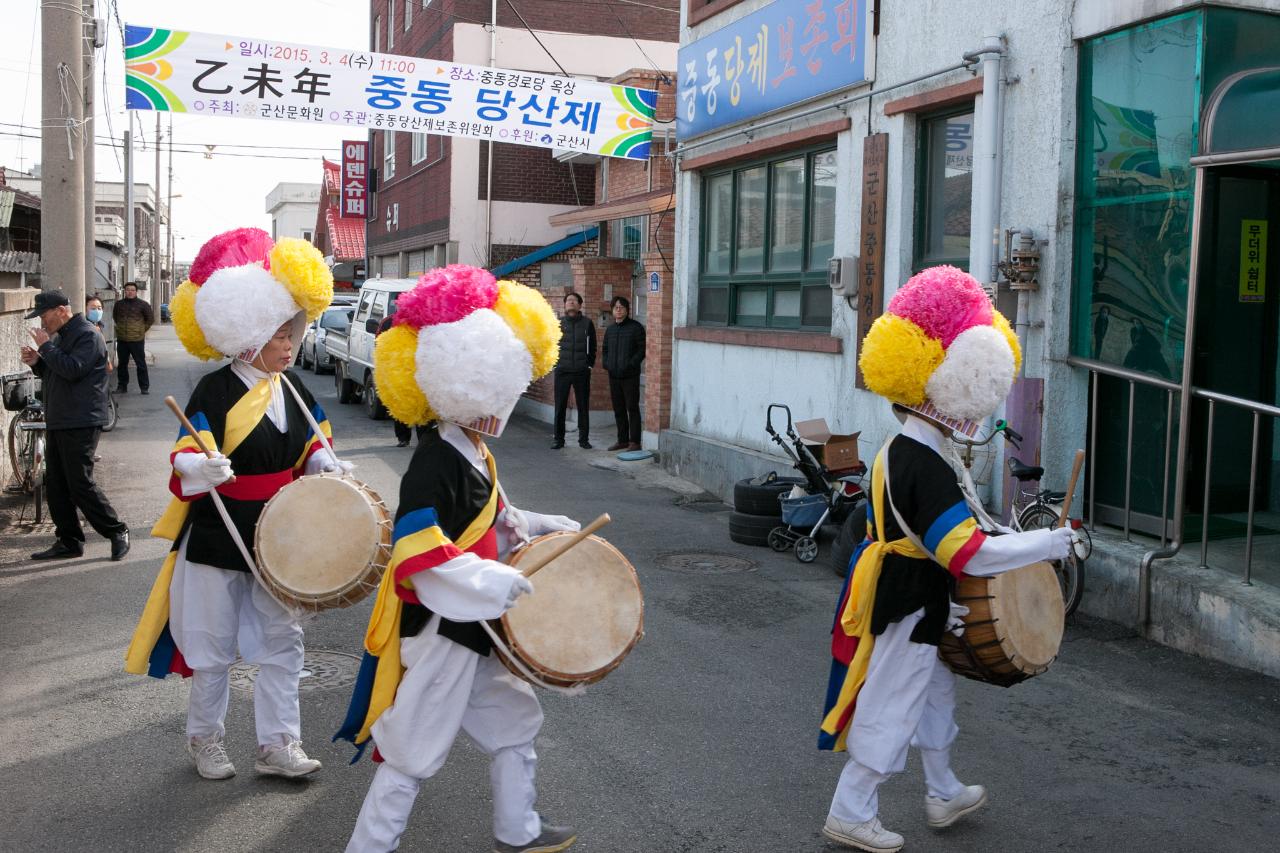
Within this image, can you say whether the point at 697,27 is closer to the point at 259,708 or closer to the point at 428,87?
the point at 428,87

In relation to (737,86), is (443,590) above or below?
below

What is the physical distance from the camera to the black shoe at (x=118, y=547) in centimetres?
891

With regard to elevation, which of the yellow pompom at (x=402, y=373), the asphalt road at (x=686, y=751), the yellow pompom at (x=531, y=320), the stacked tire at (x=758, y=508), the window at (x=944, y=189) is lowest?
the asphalt road at (x=686, y=751)

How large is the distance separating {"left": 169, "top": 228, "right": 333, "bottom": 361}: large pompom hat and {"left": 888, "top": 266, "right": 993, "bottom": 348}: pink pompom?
2274mm

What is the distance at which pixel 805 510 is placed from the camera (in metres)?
9.50

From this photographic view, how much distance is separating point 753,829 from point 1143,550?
408 cm

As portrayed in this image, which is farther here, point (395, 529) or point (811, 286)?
point (811, 286)

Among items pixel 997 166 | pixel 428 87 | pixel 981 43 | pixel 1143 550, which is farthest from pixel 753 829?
pixel 428 87

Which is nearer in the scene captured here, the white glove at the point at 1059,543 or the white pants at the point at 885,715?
the white glove at the point at 1059,543

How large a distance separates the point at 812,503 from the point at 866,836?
17.5 feet

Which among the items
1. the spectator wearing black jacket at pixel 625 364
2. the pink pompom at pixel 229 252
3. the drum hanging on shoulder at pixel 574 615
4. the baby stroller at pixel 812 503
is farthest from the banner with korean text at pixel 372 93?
the drum hanging on shoulder at pixel 574 615

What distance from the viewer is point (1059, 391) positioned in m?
8.38

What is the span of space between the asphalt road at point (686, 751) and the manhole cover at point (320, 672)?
0.07 ft

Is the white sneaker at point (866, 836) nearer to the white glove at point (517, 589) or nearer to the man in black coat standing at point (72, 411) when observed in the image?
the white glove at point (517, 589)
